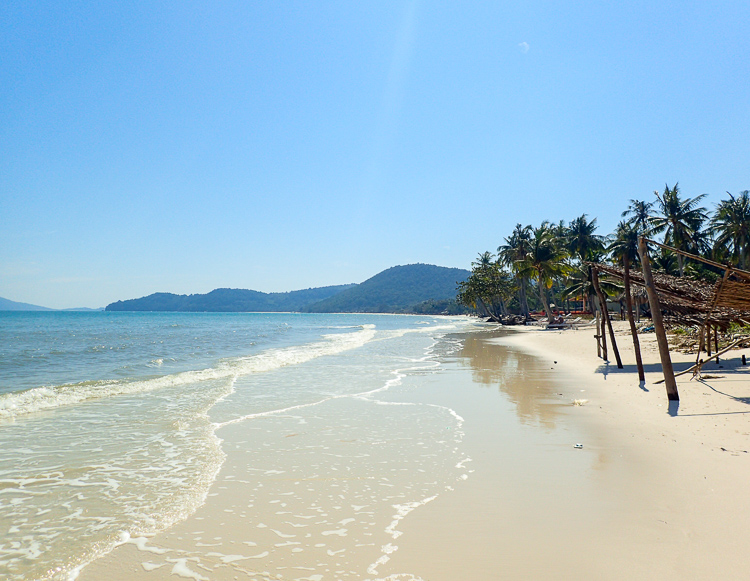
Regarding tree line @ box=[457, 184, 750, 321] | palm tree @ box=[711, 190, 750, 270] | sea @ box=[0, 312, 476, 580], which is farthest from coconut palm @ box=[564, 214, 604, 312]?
sea @ box=[0, 312, 476, 580]

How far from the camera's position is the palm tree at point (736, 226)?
4253cm

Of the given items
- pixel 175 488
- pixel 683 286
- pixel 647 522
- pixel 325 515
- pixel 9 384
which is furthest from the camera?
pixel 9 384

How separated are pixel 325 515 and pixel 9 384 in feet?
52.2

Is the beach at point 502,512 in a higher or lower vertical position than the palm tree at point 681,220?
lower

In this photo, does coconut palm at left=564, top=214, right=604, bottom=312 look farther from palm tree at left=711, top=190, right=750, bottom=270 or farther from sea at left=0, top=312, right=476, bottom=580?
sea at left=0, top=312, right=476, bottom=580

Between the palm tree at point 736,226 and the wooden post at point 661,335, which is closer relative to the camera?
the wooden post at point 661,335

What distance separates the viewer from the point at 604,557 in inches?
147

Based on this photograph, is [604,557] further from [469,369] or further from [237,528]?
[469,369]

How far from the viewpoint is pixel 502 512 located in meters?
4.66

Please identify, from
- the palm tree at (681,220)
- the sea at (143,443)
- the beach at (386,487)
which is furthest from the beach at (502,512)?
the palm tree at (681,220)

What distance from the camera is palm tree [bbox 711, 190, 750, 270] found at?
42.5 metres

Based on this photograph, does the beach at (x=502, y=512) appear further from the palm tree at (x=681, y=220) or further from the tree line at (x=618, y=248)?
the palm tree at (x=681, y=220)

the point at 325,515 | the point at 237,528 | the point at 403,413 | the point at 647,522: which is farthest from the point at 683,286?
the point at 237,528

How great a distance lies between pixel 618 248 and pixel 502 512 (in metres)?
53.8
